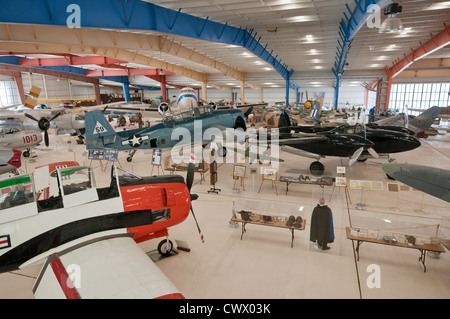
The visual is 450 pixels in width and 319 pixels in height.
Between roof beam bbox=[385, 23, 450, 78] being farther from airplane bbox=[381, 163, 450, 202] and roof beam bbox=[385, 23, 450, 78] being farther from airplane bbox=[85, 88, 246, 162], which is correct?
airplane bbox=[381, 163, 450, 202]

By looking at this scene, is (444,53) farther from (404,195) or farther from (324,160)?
(404,195)

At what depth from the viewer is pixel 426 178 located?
4895 mm

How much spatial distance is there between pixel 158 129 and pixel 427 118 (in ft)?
44.6

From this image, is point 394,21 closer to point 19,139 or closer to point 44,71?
point 19,139

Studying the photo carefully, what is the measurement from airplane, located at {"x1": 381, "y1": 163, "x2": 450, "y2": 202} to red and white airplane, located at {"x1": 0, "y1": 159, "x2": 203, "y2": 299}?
4217 millimetres

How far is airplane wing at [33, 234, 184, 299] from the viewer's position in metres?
2.80

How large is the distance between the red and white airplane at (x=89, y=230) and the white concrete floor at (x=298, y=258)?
1084 millimetres

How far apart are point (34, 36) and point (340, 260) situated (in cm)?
1140

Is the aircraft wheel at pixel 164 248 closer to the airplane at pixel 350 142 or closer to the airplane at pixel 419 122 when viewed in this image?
the airplane at pixel 350 142

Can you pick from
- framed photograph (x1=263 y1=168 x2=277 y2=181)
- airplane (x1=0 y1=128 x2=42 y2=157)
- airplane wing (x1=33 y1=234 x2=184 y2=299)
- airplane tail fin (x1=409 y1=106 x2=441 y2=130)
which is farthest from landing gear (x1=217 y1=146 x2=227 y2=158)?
airplane tail fin (x1=409 y1=106 x2=441 y2=130)

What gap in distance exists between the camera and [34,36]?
9070 mm

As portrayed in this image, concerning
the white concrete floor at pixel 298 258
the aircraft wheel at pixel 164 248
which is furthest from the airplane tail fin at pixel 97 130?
the aircraft wheel at pixel 164 248

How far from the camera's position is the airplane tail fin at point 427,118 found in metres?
13.5

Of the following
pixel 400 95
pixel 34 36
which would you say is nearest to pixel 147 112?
pixel 34 36
